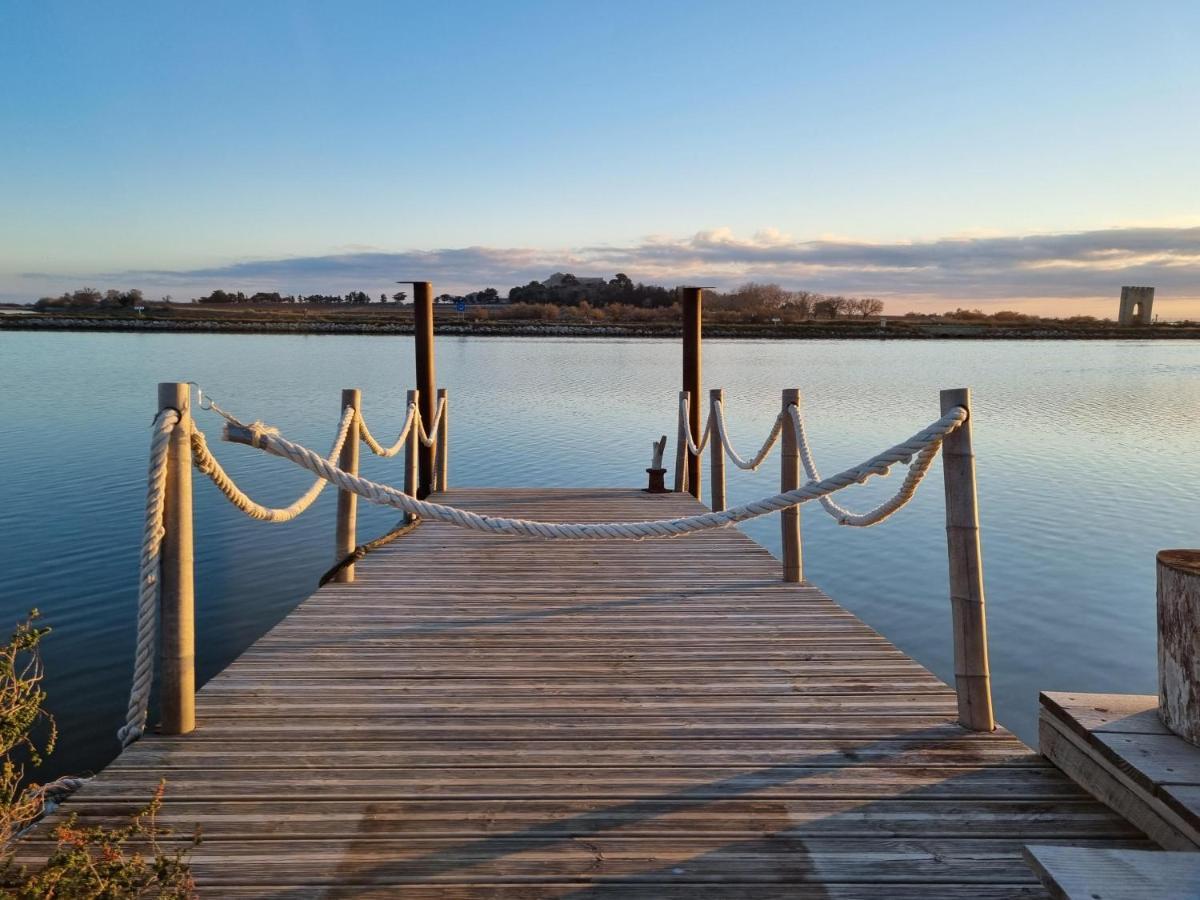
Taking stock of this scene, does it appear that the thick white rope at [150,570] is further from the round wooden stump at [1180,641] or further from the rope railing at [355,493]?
the round wooden stump at [1180,641]

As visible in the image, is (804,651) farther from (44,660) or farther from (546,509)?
(44,660)

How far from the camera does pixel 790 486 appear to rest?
5.94 m

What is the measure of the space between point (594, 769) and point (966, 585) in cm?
177

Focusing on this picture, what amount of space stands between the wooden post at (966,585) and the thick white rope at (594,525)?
115 millimetres

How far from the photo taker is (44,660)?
677 cm

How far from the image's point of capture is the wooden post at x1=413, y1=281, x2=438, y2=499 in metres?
10.0

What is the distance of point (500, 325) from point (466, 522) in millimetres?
78326

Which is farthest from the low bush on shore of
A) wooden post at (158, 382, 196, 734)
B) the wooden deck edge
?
the wooden deck edge

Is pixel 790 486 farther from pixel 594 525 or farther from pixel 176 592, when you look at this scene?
pixel 176 592

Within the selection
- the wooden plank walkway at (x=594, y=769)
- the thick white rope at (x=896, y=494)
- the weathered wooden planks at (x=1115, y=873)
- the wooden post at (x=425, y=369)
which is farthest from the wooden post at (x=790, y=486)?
the wooden post at (x=425, y=369)

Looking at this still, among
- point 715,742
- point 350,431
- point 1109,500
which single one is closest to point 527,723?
point 715,742

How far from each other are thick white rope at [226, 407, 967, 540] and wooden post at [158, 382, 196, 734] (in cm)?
30

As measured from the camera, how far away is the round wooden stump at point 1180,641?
2.63 meters

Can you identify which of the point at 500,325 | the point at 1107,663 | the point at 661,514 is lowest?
the point at 1107,663
